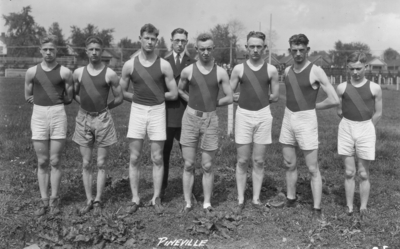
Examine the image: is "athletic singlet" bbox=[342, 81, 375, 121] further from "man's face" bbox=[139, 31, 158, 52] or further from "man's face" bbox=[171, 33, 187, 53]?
"man's face" bbox=[139, 31, 158, 52]

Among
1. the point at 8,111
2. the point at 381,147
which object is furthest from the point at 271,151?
the point at 8,111

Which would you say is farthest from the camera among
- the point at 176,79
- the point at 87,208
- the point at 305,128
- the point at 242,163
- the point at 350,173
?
the point at 176,79

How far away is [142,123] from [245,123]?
50.9 inches

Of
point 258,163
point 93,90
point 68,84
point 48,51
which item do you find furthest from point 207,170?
point 48,51

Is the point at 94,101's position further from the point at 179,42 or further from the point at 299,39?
the point at 299,39

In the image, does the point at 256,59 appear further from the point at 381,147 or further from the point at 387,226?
the point at 381,147

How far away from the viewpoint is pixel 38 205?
505cm

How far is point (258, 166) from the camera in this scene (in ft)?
16.4

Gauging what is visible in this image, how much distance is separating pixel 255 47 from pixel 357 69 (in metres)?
1.25

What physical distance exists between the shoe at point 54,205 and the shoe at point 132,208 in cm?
87

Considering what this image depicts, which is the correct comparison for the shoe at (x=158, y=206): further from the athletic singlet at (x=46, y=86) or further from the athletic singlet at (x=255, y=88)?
the athletic singlet at (x=46, y=86)

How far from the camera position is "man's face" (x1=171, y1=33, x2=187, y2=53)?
490 cm

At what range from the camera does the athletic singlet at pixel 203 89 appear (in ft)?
15.2

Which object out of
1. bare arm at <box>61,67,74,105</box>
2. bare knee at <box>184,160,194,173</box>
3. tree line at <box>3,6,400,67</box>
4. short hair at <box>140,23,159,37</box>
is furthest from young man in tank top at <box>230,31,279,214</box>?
tree line at <box>3,6,400,67</box>
